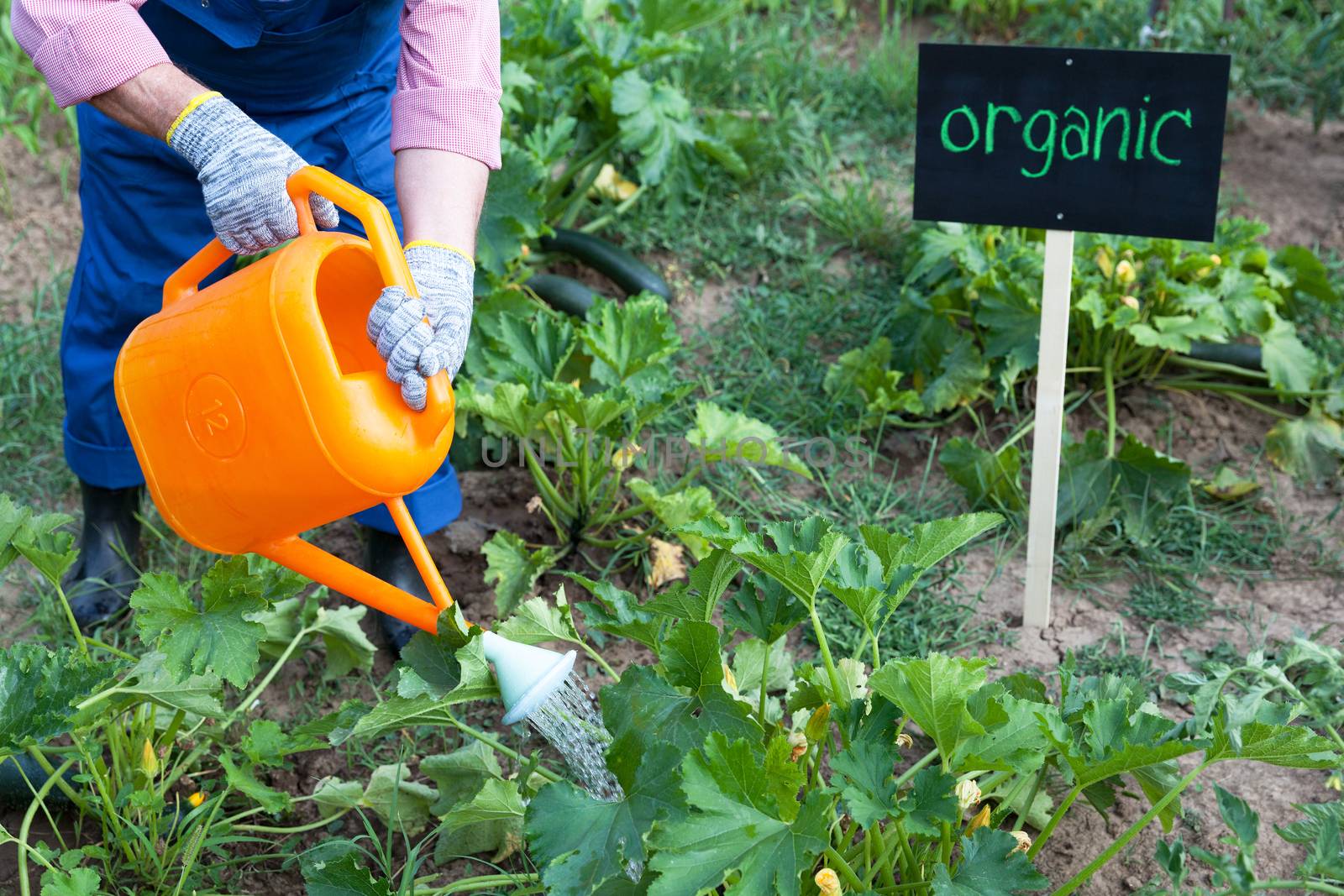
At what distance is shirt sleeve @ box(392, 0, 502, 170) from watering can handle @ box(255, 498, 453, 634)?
0.64 meters

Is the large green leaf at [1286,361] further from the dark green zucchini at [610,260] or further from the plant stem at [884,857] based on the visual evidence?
the plant stem at [884,857]

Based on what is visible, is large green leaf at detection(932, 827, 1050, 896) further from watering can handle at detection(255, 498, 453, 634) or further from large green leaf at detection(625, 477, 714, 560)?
large green leaf at detection(625, 477, 714, 560)

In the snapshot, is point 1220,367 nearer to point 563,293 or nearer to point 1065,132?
point 1065,132

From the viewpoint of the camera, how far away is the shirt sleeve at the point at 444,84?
191 cm

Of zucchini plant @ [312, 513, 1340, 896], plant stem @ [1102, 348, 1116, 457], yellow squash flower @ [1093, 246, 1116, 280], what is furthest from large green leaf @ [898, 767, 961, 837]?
yellow squash flower @ [1093, 246, 1116, 280]

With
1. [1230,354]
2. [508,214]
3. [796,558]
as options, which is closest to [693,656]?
[796,558]

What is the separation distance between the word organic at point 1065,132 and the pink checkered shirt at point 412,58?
805 millimetres

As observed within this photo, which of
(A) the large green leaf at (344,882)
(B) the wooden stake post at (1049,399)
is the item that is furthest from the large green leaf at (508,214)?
(A) the large green leaf at (344,882)

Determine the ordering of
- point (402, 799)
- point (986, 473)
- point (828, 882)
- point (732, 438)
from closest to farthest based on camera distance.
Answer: point (828, 882) < point (402, 799) < point (732, 438) < point (986, 473)

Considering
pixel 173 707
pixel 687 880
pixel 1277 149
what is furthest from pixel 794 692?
pixel 1277 149

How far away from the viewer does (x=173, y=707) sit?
175 cm

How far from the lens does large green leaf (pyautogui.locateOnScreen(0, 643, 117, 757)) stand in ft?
4.85

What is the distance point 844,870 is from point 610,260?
78.2 inches

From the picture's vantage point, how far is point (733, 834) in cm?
133
